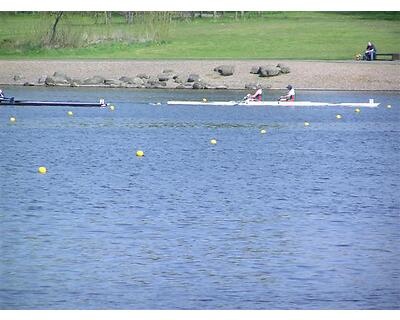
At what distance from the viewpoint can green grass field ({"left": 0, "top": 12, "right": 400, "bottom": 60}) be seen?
223 feet

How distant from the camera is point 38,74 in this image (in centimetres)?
6231

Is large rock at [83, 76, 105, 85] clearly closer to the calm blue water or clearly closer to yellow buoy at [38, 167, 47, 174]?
the calm blue water

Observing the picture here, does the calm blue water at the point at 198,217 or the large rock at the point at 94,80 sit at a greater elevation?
the large rock at the point at 94,80

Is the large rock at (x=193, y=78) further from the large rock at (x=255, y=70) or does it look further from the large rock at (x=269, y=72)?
the large rock at (x=269, y=72)

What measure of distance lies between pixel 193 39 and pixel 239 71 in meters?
14.3

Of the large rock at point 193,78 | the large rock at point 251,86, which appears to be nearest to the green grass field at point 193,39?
the large rock at point 193,78

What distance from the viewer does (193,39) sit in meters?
74.4

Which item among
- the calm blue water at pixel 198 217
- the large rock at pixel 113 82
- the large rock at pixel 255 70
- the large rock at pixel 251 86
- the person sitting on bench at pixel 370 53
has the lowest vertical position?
the calm blue water at pixel 198 217

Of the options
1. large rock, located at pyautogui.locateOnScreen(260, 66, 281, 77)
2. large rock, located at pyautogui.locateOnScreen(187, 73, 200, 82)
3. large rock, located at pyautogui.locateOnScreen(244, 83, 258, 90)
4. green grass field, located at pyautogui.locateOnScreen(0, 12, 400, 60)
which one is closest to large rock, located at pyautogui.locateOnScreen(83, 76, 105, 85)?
large rock, located at pyautogui.locateOnScreen(187, 73, 200, 82)

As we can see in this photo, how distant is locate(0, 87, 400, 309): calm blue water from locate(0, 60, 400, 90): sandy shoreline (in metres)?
15.7

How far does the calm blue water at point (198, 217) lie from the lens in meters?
15.0

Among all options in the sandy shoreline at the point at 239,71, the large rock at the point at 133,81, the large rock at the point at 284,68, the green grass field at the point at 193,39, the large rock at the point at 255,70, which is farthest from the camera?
the green grass field at the point at 193,39

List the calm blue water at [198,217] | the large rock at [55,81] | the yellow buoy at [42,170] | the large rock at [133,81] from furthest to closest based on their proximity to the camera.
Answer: the large rock at [55,81] < the large rock at [133,81] < the yellow buoy at [42,170] < the calm blue water at [198,217]

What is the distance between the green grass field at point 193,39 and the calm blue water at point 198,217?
25389 millimetres
